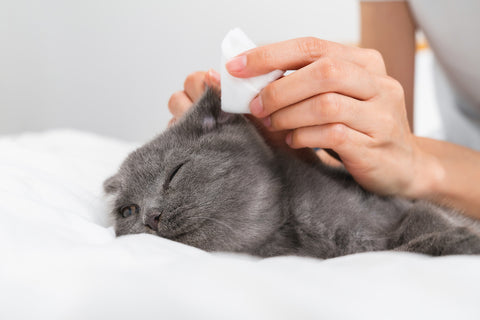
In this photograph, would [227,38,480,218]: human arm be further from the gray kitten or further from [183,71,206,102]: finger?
[183,71,206,102]: finger

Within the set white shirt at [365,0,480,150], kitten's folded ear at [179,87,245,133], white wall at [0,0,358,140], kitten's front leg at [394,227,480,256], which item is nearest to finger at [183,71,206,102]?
kitten's folded ear at [179,87,245,133]

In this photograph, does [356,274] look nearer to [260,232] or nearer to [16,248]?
[260,232]

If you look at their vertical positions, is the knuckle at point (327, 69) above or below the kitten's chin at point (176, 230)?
above

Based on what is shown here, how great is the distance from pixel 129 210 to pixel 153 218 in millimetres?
125

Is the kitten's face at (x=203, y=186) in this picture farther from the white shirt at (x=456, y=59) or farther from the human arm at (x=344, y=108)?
the white shirt at (x=456, y=59)

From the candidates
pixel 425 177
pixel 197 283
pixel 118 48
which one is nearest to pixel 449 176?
pixel 425 177

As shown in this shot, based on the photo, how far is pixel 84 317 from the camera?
54 centimetres

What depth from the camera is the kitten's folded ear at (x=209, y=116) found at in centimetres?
102

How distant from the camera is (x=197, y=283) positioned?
0.57m

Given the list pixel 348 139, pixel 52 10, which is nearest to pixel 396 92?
pixel 348 139

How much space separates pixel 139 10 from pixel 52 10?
71cm

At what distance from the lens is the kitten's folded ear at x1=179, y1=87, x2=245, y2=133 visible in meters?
1.02

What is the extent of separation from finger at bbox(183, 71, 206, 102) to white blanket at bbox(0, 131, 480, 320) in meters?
0.58

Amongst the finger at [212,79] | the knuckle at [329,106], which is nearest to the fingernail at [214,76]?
the finger at [212,79]
